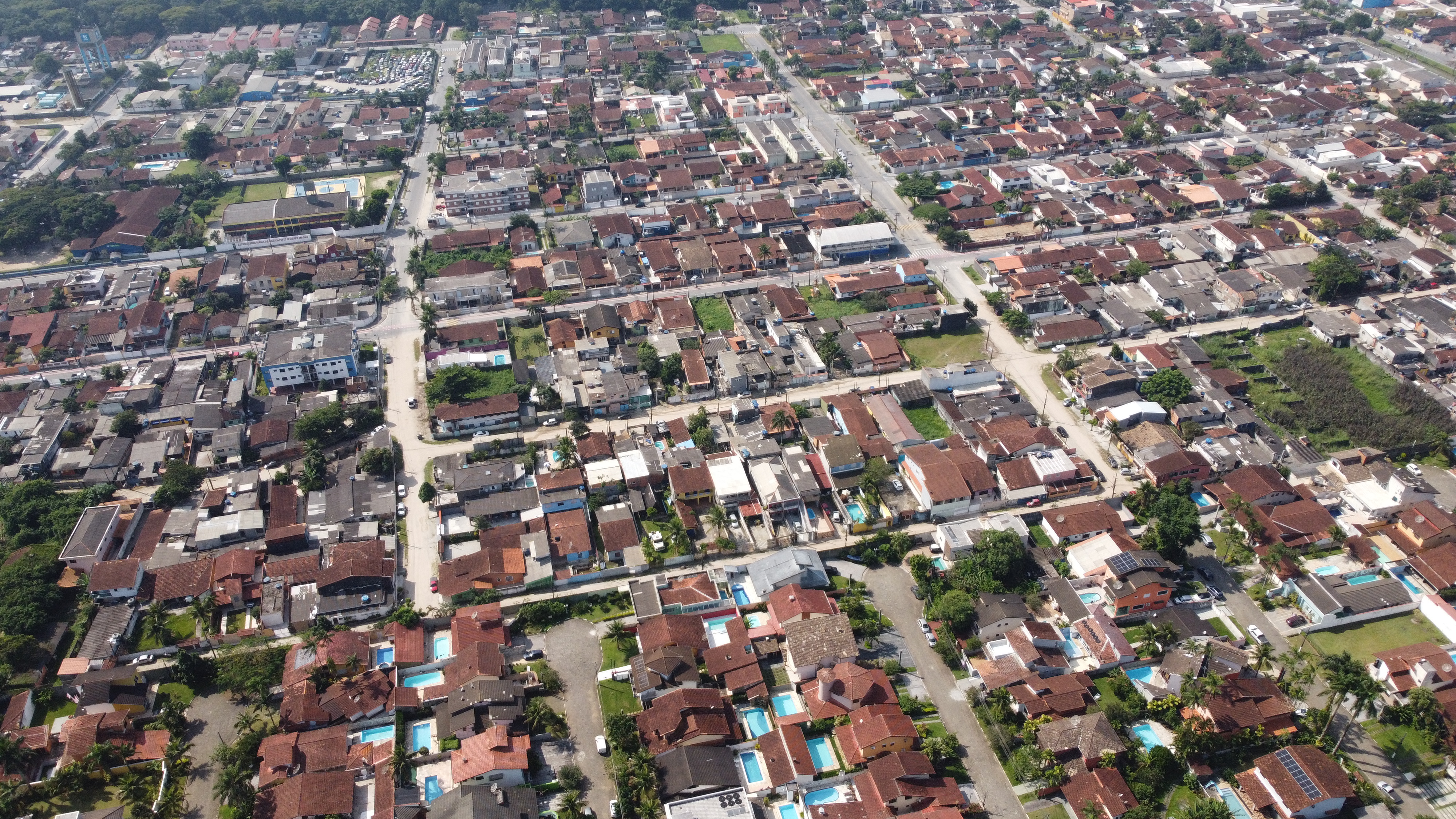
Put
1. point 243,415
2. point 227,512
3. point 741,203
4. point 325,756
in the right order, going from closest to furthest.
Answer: point 325,756
point 227,512
point 243,415
point 741,203

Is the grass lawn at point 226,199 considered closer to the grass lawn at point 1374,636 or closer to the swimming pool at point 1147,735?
the swimming pool at point 1147,735

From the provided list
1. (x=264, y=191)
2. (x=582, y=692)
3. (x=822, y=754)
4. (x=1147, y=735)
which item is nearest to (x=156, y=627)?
(x=582, y=692)

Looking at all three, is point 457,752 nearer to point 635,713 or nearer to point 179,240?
point 635,713

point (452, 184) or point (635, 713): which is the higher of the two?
point (452, 184)

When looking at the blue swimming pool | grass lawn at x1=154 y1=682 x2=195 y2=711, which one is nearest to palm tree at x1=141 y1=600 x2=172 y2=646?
grass lawn at x1=154 y1=682 x2=195 y2=711

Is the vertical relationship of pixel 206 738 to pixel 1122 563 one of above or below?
below

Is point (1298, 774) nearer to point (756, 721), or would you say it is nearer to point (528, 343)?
point (756, 721)

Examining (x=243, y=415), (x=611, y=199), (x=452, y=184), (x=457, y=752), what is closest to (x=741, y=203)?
(x=611, y=199)
